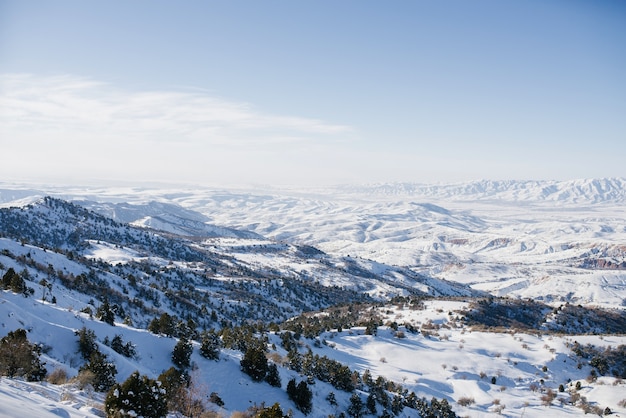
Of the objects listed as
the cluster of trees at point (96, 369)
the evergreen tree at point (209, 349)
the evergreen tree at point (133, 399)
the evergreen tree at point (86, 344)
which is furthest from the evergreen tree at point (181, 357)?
the evergreen tree at point (133, 399)

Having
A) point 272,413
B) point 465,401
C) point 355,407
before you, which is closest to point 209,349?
point 355,407

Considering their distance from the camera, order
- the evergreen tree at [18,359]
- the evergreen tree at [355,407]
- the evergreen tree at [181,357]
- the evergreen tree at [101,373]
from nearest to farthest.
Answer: the evergreen tree at [18,359] → the evergreen tree at [101,373] → the evergreen tree at [181,357] → the evergreen tree at [355,407]

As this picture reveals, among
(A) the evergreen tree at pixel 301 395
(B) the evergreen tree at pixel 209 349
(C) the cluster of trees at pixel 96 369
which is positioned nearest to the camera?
(C) the cluster of trees at pixel 96 369

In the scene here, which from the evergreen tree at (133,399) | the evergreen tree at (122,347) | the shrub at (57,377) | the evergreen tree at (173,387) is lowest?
the evergreen tree at (122,347)

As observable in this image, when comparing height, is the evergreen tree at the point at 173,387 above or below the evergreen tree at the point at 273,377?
above

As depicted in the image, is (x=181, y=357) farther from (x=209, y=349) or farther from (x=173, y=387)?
(x=173, y=387)

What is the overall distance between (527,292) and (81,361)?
6888 inches

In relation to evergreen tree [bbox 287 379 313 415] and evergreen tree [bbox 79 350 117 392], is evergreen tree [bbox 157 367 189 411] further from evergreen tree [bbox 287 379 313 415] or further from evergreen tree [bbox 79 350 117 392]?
evergreen tree [bbox 287 379 313 415]

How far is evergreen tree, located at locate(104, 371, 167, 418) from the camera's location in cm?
1269

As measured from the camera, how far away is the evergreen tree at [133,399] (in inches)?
500

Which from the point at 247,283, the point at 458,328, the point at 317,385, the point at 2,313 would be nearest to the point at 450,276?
the point at 247,283

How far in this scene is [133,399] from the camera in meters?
12.8

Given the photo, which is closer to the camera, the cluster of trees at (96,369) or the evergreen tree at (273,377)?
the cluster of trees at (96,369)

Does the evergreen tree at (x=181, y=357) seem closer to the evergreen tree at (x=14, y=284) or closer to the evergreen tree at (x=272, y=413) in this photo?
the evergreen tree at (x=14, y=284)
